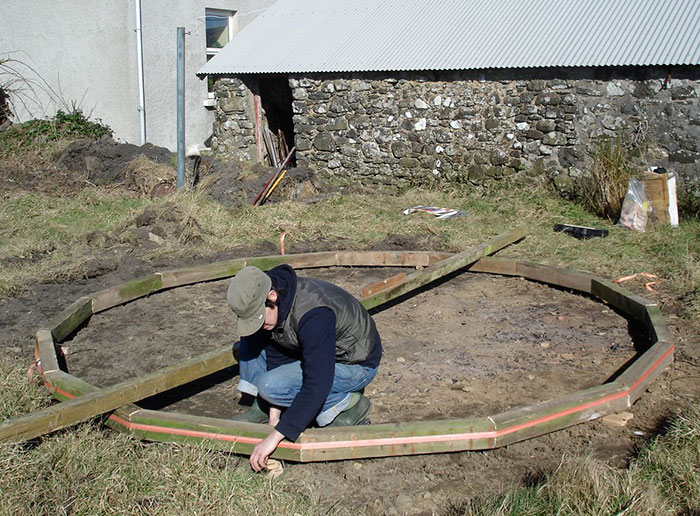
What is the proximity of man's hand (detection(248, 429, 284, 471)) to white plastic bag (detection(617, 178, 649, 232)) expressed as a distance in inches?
242

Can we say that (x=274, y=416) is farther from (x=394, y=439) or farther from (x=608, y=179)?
(x=608, y=179)

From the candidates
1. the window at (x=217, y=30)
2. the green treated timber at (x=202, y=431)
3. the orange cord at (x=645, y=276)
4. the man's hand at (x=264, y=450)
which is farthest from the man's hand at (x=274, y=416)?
the window at (x=217, y=30)

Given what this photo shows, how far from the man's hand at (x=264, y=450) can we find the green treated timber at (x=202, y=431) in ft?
0.38

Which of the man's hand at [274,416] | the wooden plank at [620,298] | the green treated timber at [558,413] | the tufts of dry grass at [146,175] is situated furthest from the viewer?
the tufts of dry grass at [146,175]

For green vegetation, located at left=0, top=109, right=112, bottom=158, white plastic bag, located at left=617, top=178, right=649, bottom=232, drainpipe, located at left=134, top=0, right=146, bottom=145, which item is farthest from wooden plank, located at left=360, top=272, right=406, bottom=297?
drainpipe, located at left=134, top=0, right=146, bottom=145

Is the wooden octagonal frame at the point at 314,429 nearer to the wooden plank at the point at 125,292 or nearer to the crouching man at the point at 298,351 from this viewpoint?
the crouching man at the point at 298,351

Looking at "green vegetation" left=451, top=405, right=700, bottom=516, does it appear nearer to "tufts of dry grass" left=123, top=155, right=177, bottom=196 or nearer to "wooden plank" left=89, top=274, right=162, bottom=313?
"wooden plank" left=89, top=274, right=162, bottom=313

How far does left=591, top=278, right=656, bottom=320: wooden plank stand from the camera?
5867 millimetres

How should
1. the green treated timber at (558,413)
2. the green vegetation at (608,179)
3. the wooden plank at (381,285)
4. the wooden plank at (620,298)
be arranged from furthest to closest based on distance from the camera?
the green vegetation at (608,179) < the wooden plank at (381,285) < the wooden plank at (620,298) < the green treated timber at (558,413)

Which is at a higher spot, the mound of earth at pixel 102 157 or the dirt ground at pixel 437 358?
the mound of earth at pixel 102 157

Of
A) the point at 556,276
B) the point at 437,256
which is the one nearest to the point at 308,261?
the point at 437,256

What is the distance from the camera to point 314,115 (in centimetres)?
1200

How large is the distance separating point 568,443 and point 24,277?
17.2ft

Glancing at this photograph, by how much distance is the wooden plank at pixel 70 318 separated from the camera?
18.2ft
